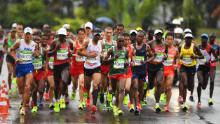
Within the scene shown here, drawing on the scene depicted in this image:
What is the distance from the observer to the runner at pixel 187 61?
16.5m

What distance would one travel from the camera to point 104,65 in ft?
54.0

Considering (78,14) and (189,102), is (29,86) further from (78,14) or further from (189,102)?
(78,14)

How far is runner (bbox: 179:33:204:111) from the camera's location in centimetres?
1652

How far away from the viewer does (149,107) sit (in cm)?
1697

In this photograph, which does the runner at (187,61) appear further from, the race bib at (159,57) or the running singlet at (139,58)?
the running singlet at (139,58)

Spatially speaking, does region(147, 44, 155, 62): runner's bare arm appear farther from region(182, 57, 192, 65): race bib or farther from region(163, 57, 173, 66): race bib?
region(182, 57, 192, 65): race bib

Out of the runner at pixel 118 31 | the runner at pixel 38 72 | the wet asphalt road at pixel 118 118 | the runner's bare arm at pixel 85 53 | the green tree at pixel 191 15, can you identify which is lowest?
the wet asphalt road at pixel 118 118

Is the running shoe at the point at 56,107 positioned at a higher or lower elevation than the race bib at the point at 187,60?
lower

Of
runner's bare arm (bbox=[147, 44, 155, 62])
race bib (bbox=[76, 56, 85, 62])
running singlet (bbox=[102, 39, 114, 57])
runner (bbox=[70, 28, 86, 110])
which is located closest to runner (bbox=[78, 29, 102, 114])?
running singlet (bbox=[102, 39, 114, 57])

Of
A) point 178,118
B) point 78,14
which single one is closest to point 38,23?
point 78,14

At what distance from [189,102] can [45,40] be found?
4.43 meters

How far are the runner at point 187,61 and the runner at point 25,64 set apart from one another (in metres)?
3.81

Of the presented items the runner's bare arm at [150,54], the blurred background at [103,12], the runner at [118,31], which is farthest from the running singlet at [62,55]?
the blurred background at [103,12]

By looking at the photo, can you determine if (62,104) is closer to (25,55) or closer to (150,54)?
(25,55)
